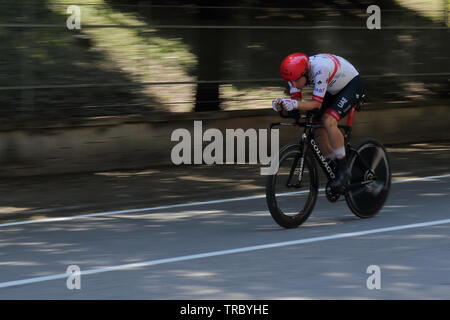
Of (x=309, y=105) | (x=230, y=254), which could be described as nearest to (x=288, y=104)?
(x=309, y=105)

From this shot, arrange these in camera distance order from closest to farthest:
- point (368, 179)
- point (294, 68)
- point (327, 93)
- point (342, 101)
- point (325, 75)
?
point (294, 68) < point (325, 75) < point (342, 101) < point (327, 93) < point (368, 179)

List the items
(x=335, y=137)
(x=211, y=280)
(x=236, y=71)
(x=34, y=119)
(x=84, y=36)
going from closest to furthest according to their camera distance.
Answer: (x=211, y=280)
(x=335, y=137)
(x=34, y=119)
(x=84, y=36)
(x=236, y=71)

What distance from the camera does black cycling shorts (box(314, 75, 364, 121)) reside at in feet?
29.5

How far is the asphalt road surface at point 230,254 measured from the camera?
6672 millimetres

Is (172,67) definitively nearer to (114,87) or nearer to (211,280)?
(114,87)

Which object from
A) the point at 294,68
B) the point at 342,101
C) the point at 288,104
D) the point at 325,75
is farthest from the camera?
the point at 342,101

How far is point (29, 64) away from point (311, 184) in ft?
18.1

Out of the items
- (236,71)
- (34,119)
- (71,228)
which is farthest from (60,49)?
(71,228)

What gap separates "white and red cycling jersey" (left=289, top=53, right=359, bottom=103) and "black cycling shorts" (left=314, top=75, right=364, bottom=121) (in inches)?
2.3

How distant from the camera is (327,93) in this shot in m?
9.20

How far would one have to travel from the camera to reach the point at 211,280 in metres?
6.96

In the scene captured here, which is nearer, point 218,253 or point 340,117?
point 218,253

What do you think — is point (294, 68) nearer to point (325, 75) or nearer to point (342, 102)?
point (325, 75)

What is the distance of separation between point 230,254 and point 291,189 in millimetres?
1182
